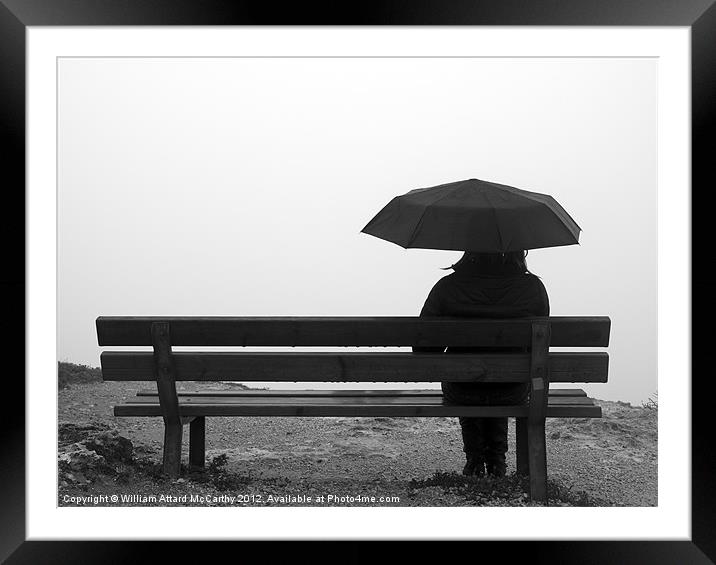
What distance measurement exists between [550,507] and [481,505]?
15.3 inches

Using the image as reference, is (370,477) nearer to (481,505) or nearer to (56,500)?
(481,505)

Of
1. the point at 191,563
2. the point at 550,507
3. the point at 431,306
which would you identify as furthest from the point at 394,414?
the point at 191,563

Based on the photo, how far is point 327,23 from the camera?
15.2ft

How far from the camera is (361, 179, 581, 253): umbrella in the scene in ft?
17.6

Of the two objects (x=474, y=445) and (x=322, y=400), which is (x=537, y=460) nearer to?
(x=474, y=445)

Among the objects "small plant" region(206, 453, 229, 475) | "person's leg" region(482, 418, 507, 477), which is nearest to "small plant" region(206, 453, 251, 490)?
"small plant" region(206, 453, 229, 475)

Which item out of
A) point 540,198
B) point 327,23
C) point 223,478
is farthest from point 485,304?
point 223,478

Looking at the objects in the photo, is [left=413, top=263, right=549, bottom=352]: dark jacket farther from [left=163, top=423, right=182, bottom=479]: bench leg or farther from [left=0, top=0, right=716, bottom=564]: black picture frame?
[left=163, top=423, right=182, bottom=479]: bench leg

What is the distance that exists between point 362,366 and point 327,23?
1785mm

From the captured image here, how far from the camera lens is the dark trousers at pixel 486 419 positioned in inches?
210

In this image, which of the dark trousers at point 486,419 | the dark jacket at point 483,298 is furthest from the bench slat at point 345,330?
the dark trousers at point 486,419

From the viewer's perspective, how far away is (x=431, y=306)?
5340mm

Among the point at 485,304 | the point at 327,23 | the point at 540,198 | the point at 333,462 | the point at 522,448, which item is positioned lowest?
the point at 333,462

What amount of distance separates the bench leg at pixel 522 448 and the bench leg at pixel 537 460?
30cm
